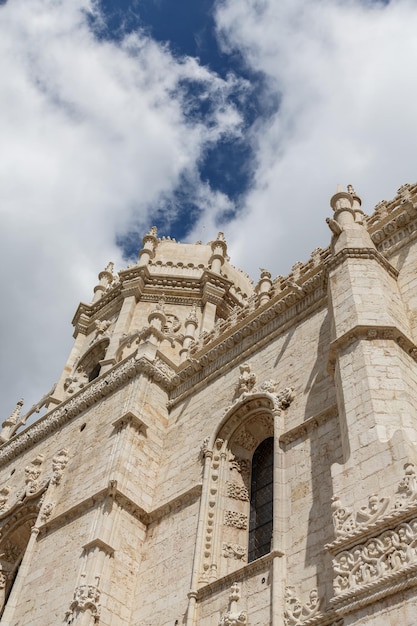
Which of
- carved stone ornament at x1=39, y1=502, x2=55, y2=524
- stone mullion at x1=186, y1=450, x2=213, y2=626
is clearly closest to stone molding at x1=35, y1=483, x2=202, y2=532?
stone mullion at x1=186, y1=450, x2=213, y2=626

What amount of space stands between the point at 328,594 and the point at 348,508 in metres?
1.61

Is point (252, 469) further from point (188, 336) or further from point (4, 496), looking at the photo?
point (4, 496)

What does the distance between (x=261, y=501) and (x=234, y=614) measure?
2658mm

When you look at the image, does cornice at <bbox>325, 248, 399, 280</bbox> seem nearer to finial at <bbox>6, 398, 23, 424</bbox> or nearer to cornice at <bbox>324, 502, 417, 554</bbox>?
cornice at <bbox>324, 502, 417, 554</bbox>

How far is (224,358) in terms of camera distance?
15133 millimetres

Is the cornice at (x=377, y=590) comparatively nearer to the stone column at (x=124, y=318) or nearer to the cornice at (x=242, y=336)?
the cornice at (x=242, y=336)

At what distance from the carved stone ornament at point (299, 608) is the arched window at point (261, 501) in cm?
210

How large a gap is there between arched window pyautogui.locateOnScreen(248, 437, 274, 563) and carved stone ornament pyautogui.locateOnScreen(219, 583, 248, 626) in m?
1.27

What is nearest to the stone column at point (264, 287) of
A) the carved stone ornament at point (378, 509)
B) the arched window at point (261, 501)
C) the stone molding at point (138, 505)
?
the arched window at point (261, 501)

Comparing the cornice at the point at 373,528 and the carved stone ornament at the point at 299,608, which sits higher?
the carved stone ornament at the point at 299,608

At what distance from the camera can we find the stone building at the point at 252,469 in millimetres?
7770

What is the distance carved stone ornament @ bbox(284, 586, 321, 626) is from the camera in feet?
27.8

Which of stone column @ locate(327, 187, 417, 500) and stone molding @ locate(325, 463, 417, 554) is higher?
stone column @ locate(327, 187, 417, 500)

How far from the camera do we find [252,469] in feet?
42.1
